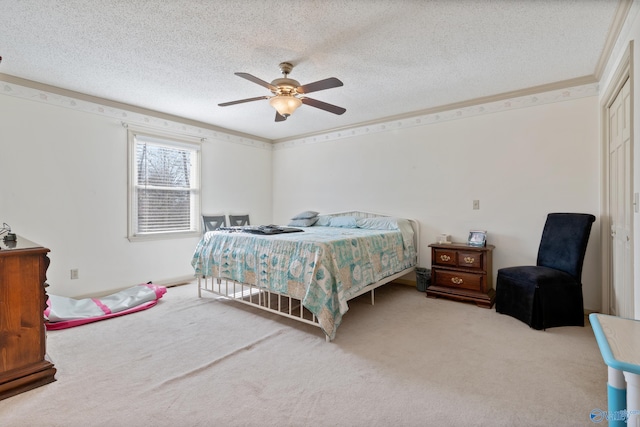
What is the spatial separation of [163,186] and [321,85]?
3039mm

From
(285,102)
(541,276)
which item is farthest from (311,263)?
(541,276)

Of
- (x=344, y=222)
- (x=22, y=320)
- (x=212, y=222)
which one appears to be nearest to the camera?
(x=22, y=320)

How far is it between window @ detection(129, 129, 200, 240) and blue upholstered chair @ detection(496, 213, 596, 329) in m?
4.26

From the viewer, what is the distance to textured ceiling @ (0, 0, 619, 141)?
204 centimetres

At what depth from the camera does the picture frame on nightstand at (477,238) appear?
356 centimetres

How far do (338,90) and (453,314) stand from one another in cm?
276

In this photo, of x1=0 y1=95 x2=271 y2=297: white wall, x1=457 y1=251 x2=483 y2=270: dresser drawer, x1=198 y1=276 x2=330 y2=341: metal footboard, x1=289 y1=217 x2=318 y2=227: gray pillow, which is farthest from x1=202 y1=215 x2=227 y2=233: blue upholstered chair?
x1=457 y1=251 x2=483 y2=270: dresser drawer

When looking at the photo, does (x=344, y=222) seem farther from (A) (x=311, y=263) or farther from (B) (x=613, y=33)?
(B) (x=613, y=33)

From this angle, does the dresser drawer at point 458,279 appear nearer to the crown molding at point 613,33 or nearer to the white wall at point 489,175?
the white wall at point 489,175

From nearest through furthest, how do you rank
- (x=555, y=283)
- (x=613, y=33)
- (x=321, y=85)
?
(x=613, y=33) < (x=321, y=85) < (x=555, y=283)

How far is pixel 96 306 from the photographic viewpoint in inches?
124

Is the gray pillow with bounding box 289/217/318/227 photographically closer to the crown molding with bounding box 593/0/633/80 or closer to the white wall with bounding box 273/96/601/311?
the white wall with bounding box 273/96/601/311

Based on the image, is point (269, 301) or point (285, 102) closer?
point (285, 102)

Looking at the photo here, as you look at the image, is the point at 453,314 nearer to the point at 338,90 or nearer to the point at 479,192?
the point at 479,192
